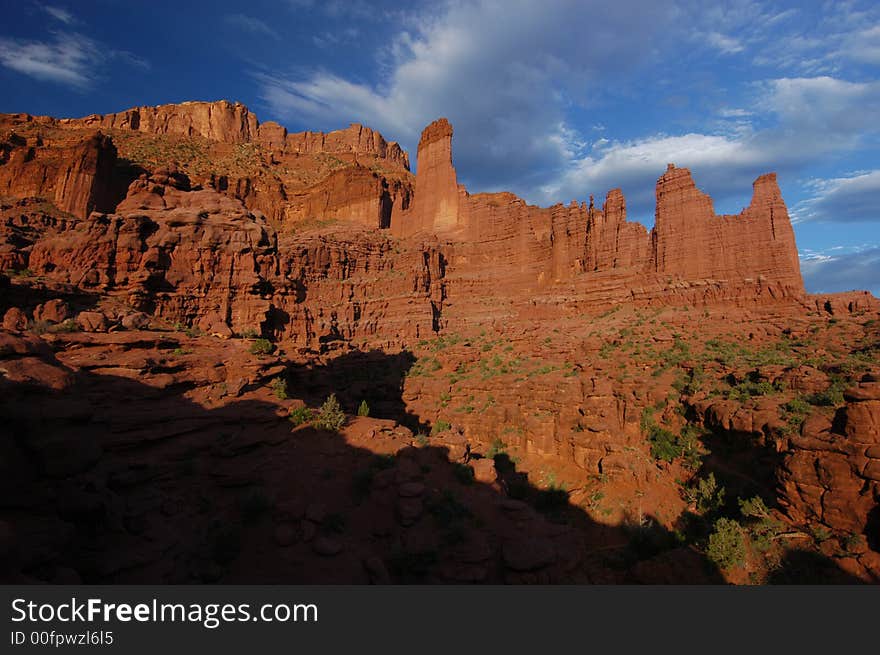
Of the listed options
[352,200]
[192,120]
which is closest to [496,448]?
[352,200]

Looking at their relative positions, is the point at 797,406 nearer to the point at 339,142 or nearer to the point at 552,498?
the point at 552,498

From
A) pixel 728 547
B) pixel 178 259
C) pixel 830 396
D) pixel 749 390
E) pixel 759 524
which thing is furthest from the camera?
pixel 178 259

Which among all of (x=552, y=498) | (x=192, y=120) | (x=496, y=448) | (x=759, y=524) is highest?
(x=192, y=120)

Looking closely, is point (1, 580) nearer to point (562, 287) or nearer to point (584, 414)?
point (584, 414)

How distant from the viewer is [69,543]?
7.98m

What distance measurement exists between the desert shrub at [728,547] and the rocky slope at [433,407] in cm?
9

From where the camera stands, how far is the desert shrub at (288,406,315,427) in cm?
1478

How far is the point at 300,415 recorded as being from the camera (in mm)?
14938

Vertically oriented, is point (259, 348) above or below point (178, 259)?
below

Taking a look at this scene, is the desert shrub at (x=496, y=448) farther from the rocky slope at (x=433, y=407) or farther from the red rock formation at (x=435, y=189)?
the red rock formation at (x=435, y=189)

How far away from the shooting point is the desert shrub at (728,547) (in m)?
12.1

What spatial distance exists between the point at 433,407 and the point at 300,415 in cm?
1644

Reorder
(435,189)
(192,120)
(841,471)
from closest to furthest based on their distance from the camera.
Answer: (841,471) < (435,189) < (192,120)

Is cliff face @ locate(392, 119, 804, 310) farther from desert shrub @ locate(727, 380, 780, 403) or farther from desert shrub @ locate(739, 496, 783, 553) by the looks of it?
desert shrub @ locate(739, 496, 783, 553)
